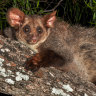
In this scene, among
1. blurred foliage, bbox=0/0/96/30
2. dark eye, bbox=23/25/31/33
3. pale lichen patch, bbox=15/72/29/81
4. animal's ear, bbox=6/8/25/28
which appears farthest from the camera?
blurred foliage, bbox=0/0/96/30

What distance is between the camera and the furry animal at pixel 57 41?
12.2ft

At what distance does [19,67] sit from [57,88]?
0.58 metres

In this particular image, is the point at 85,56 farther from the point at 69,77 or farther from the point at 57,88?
the point at 57,88

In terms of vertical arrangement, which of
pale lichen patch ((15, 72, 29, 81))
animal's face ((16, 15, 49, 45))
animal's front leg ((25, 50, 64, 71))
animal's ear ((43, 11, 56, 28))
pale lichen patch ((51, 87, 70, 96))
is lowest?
pale lichen patch ((51, 87, 70, 96))

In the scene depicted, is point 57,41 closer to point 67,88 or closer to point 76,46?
point 76,46

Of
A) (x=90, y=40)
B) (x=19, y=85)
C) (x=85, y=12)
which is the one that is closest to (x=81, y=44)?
(x=90, y=40)

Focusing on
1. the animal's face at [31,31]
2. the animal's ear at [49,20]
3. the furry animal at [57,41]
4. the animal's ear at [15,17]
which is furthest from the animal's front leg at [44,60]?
the animal's ear at [15,17]

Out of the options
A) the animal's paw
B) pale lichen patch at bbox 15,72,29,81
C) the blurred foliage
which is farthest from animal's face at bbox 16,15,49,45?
pale lichen patch at bbox 15,72,29,81

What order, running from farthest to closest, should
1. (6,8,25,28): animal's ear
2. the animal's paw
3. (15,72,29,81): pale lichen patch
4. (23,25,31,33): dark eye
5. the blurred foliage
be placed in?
the blurred foliage, (23,25,31,33): dark eye, (6,8,25,28): animal's ear, the animal's paw, (15,72,29,81): pale lichen patch

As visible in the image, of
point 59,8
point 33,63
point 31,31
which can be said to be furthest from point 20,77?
point 59,8

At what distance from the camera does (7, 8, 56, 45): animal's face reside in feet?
12.3

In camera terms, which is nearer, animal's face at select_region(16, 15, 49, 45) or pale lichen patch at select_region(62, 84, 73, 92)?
pale lichen patch at select_region(62, 84, 73, 92)

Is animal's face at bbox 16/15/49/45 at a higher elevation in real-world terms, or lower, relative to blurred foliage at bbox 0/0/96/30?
lower

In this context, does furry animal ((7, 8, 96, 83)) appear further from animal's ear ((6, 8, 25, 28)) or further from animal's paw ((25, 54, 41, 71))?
animal's paw ((25, 54, 41, 71))
